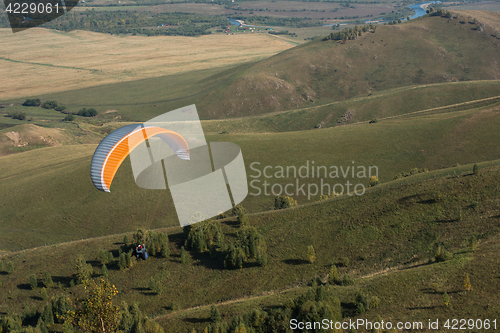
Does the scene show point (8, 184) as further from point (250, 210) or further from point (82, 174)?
point (250, 210)

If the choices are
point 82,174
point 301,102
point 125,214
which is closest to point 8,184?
point 82,174

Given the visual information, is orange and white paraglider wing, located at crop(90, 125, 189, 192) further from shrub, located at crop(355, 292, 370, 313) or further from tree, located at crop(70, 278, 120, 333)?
shrub, located at crop(355, 292, 370, 313)

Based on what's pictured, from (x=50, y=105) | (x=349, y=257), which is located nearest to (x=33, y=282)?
(x=349, y=257)

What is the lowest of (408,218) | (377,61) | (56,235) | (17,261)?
(56,235)

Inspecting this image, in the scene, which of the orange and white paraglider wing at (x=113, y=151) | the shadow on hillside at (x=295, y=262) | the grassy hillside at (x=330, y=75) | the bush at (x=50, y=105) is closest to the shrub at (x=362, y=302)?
the shadow on hillside at (x=295, y=262)

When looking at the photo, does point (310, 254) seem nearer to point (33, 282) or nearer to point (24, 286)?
point (33, 282)

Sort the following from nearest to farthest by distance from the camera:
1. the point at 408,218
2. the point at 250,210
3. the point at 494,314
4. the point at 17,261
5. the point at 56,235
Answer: the point at 494,314 < the point at 408,218 < the point at 17,261 < the point at 56,235 < the point at 250,210
